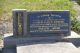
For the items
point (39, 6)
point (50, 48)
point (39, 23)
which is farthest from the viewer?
point (39, 6)

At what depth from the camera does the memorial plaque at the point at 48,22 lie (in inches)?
419

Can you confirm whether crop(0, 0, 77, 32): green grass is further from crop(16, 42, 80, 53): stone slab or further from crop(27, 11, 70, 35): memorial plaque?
crop(16, 42, 80, 53): stone slab

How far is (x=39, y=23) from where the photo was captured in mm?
10641

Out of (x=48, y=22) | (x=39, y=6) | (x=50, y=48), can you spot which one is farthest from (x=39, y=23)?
Result: (x=39, y=6)

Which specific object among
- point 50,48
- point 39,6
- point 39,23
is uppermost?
point 39,6

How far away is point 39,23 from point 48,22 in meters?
0.29

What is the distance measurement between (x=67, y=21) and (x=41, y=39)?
3.32ft

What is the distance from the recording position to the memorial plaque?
10.6 metres

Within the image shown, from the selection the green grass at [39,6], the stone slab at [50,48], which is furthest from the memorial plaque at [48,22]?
the green grass at [39,6]

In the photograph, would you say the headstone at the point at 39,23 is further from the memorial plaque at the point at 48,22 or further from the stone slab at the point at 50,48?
the stone slab at the point at 50,48

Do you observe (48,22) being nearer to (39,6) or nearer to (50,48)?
(50,48)

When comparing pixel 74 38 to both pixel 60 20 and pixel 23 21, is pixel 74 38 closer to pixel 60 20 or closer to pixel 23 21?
pixel 60 20

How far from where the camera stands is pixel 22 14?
1064 cm

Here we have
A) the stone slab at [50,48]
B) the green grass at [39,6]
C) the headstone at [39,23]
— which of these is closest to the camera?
the stone slab at [50,48]
